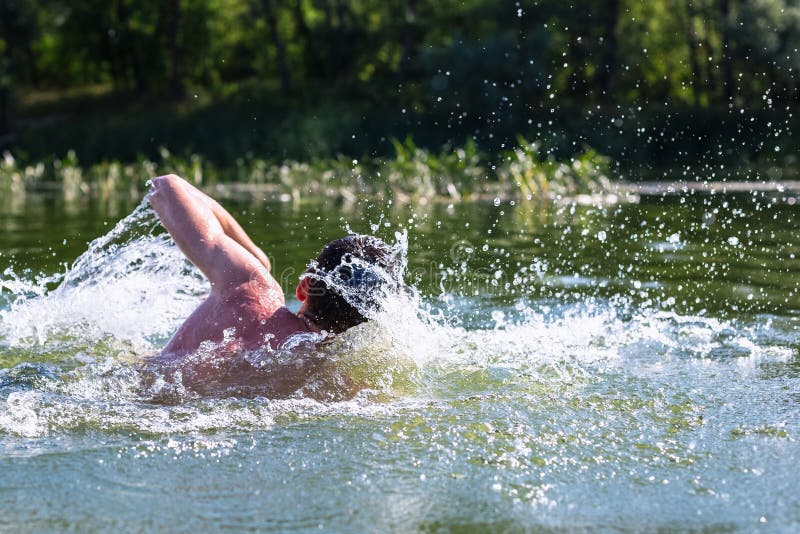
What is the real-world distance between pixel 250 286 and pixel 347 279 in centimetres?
51

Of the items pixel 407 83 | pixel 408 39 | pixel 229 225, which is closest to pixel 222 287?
pixel 229 225

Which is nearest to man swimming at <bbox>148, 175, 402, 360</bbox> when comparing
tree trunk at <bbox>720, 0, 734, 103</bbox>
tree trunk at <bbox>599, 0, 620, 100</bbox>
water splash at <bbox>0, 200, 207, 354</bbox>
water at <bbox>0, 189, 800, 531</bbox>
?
water at <bbox>0, 189, 800, 531</bbox>

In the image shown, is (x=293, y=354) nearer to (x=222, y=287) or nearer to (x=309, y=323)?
(x=309, y=323)

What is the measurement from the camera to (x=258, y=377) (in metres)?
5.15

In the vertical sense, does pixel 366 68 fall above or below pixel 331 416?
above

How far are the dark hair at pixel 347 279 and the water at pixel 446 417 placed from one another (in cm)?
43

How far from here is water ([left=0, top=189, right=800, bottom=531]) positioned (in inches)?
154

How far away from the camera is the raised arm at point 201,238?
4.84 m

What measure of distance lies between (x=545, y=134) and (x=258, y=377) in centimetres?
2433

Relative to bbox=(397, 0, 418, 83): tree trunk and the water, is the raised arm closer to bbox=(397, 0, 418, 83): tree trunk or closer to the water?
the water

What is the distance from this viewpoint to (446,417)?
16.3 feet

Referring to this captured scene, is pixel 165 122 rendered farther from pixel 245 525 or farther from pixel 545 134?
pixel 245 525

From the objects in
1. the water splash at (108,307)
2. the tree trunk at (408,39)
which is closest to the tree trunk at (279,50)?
the tree trunk at (408,39)

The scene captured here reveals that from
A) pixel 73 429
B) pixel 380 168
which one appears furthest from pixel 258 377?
pixel 380 168
